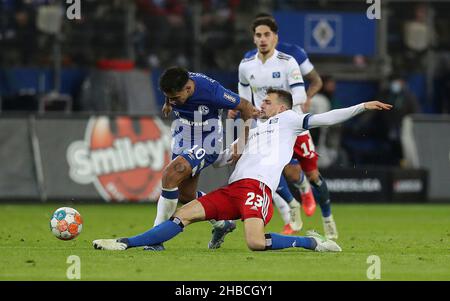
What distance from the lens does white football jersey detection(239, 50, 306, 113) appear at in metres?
14.4

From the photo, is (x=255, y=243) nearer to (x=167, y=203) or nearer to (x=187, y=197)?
(x=167, y=203)

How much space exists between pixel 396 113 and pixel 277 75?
8.88 m

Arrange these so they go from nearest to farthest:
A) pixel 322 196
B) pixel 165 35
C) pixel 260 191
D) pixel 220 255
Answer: pixel 220 255, pixel 260 191, pixel 322 196, pixel 165 35

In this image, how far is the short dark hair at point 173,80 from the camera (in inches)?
463

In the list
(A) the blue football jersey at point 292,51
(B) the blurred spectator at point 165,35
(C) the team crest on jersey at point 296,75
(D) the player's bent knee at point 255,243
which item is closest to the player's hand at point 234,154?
(D) the player's bent knee at point 255,243

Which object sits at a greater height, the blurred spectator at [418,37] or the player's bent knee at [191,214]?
the blurred spectator at [418,37]

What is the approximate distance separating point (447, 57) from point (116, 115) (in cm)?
795

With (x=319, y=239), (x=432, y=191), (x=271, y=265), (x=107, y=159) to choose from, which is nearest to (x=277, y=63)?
(x=319, y=239)

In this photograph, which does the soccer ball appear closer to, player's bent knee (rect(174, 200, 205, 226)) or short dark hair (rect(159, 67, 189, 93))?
player's bent knee (rect(174, 200, 205, 226))

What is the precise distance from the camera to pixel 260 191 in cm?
1149

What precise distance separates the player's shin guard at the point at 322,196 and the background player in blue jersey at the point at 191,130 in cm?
211

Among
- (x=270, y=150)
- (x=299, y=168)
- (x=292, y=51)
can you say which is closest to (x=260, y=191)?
(x=270, y=150)

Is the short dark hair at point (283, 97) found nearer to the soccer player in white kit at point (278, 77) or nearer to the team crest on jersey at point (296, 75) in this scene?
the soccer player in white kit at point (278, 77)
